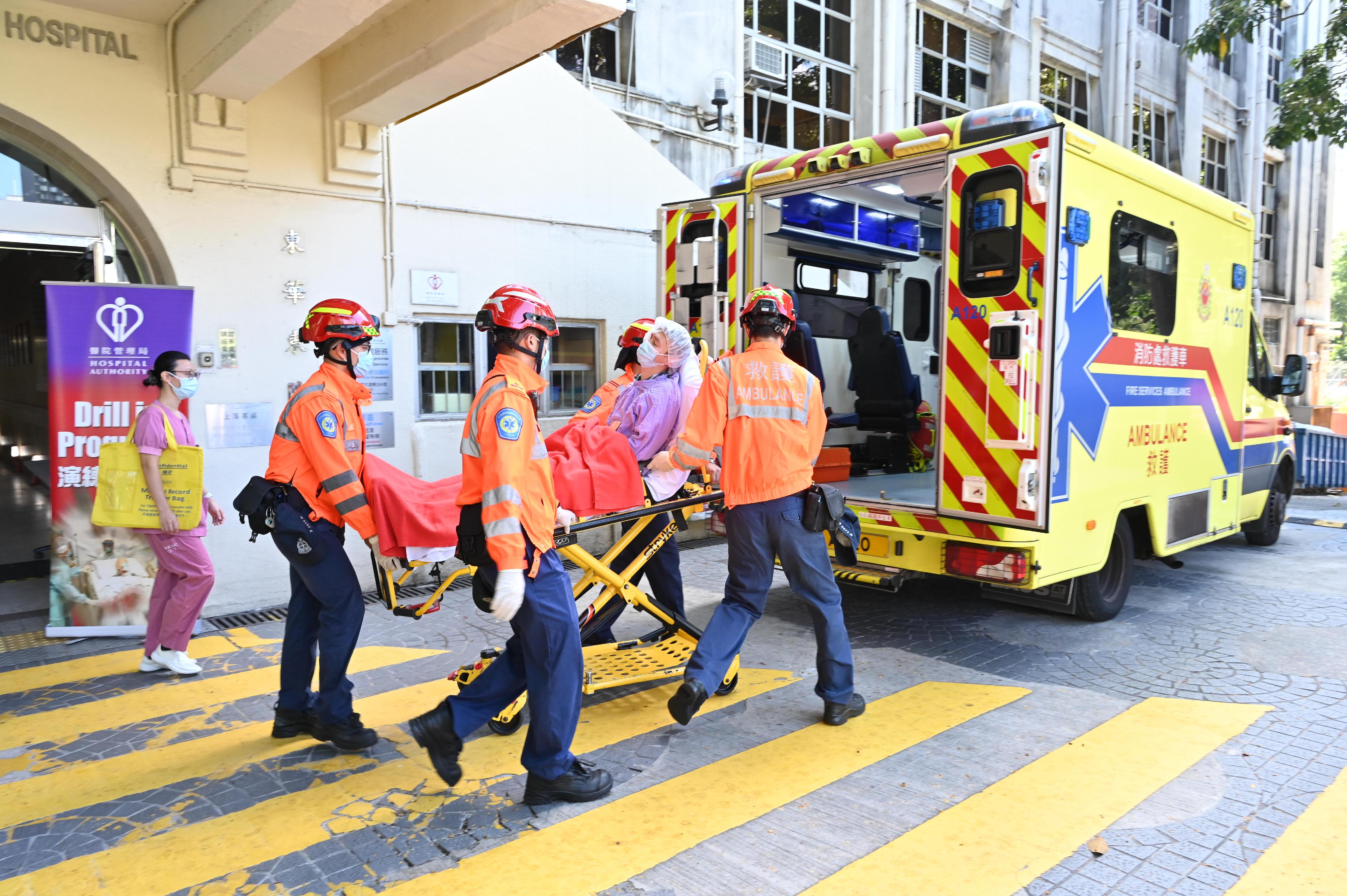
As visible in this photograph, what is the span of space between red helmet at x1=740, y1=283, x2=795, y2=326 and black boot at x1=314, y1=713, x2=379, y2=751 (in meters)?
2.59

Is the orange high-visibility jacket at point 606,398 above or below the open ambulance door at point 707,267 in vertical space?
below

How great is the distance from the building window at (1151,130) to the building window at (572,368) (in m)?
13.6

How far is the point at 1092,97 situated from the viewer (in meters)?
16.6

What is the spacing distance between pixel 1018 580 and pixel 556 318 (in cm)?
506

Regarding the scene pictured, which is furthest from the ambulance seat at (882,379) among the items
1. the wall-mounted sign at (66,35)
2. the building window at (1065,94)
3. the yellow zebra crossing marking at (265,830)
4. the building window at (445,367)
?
the building window at (1065,94)

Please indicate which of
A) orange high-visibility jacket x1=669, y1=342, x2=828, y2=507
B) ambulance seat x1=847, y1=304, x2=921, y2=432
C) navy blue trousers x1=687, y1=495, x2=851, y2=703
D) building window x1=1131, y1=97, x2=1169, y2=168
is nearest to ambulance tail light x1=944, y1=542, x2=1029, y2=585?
navy blue trousers x1=687, y1=495, x2=851, y2=703

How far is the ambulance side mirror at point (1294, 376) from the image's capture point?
7.59 metres

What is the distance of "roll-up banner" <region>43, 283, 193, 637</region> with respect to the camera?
18.1ft

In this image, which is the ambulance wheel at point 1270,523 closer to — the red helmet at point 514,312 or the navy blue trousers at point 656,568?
the navy blue trousers at point 656,568

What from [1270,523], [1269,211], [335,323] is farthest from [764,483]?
[1269,211]

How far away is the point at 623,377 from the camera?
5.59 meters

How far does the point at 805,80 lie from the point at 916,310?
507 centimetres

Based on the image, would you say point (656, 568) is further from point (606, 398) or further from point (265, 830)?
point (265, 830)

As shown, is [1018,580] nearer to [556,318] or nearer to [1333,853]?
[1333,853]
